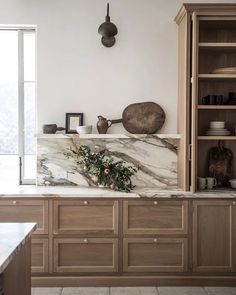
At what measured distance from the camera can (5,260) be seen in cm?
193

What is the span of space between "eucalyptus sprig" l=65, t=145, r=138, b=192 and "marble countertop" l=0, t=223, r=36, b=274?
1.56 meters

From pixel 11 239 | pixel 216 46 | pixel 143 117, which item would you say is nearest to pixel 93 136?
pixel 143 117

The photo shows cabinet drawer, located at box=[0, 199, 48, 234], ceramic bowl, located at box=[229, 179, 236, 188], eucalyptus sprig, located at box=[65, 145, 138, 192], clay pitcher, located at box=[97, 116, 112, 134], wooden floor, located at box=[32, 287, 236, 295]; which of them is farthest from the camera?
clay pitcher, located at box=[97, 116, 112, 134]

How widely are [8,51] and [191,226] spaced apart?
8.49 ft

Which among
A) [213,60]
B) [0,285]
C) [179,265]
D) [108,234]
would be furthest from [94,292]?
[213,60]

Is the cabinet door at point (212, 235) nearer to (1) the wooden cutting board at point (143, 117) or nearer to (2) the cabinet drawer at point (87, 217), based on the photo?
(2) the cabinet drawer at point (87, 217)

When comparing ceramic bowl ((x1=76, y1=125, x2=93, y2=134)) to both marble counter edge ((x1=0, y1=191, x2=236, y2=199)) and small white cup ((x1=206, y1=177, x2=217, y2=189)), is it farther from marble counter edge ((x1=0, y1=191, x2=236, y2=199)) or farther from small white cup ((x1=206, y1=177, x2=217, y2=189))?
small white cup ((x1=206, y1=177, x2=217, y2=189))

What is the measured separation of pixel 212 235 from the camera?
13.0ft

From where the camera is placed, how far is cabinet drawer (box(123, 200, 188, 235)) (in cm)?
396

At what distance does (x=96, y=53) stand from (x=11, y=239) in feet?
8.63

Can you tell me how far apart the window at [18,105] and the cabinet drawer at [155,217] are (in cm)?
123

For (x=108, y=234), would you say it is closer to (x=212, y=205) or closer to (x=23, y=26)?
(x=212, y=205)

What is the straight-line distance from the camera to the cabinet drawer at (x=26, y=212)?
393cm

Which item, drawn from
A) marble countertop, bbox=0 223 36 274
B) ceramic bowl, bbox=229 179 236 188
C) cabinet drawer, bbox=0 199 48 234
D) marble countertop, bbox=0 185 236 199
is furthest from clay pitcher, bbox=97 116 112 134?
marble countertop, bbox=0 223 36 274
